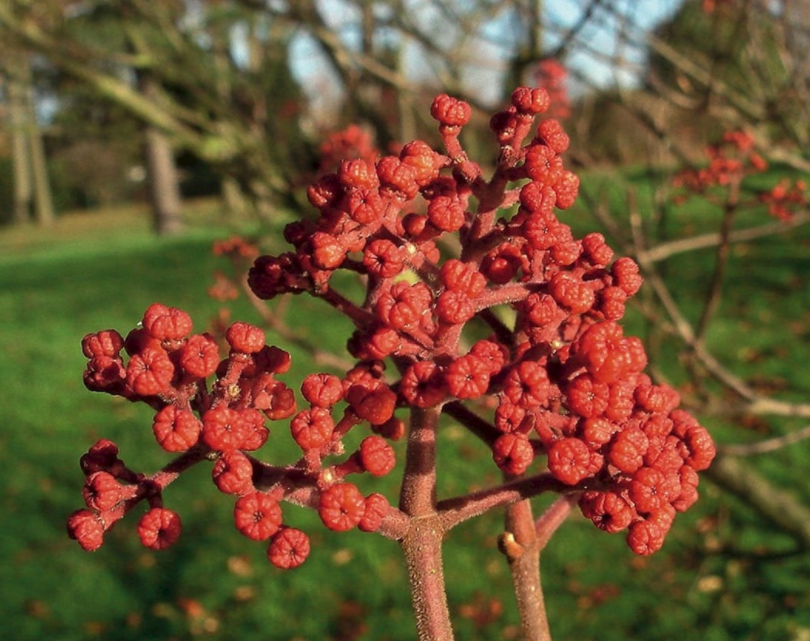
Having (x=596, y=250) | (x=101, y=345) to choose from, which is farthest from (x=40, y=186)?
(x=596, y=250)

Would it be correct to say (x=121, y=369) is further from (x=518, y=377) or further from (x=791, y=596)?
(x=791, y=596)

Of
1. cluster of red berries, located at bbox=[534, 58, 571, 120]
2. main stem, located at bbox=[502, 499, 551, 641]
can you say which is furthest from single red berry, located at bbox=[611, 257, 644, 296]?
cluster of red berries, located at bbox=[534, 58, 571, 120]

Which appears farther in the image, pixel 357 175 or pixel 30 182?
pixel 30 182

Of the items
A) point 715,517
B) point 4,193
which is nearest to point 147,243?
point 4,193

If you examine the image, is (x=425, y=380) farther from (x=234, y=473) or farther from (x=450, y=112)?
(x=450, y=112)

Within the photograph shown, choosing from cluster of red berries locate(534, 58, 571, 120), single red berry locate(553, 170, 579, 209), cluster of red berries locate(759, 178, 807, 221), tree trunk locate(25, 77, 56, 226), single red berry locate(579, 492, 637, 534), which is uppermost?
tree trunk locate(25, 77, 56, 226)

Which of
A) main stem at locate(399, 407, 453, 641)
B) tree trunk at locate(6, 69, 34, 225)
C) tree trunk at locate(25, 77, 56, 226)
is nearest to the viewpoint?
main stem at locate(399, 407, 453, 641)

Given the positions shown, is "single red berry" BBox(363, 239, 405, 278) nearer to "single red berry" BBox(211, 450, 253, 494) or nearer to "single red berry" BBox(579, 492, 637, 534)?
"single red berry" BBox(211, 450, 253, 494)
